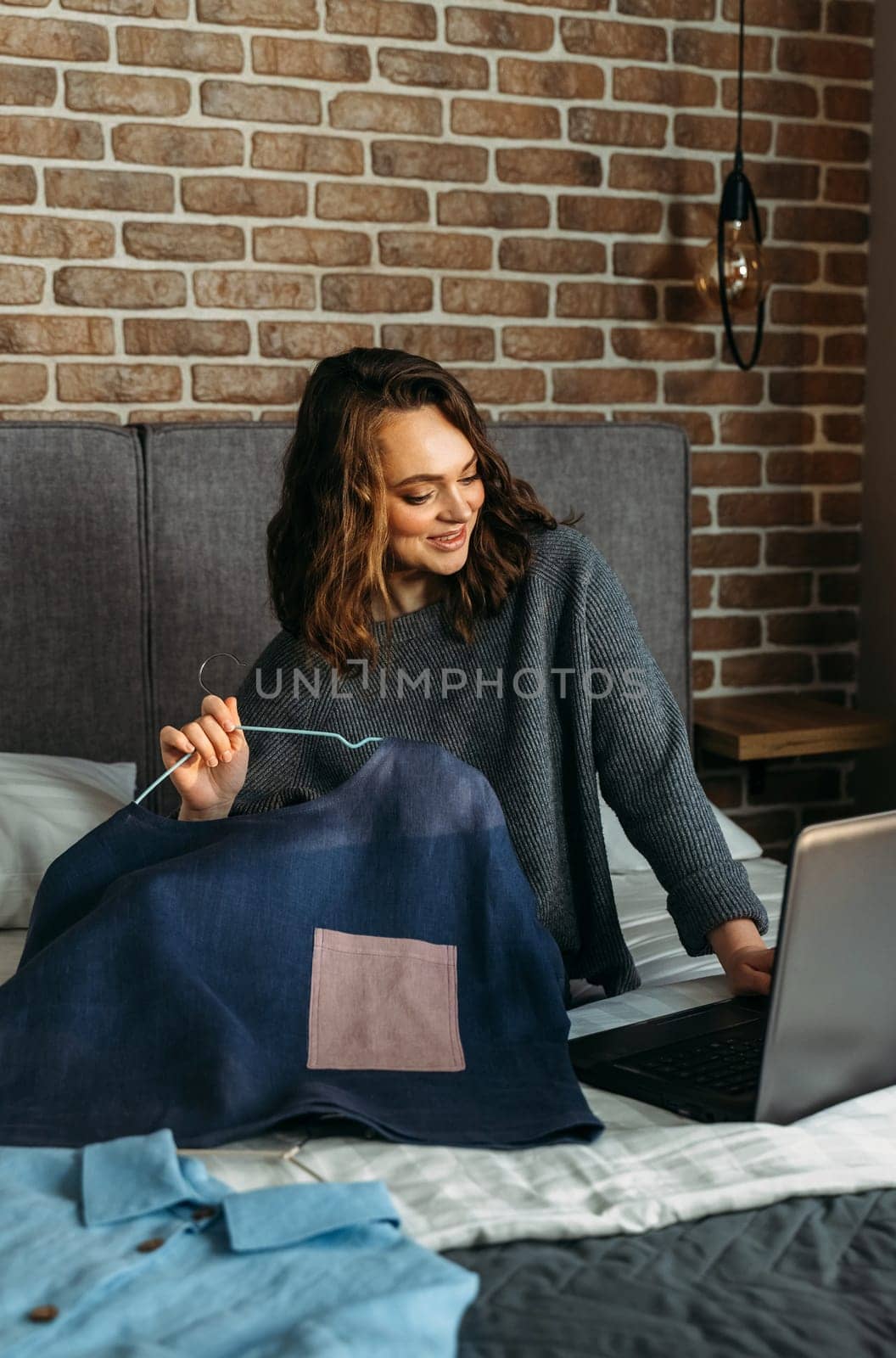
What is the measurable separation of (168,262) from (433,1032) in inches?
69.9

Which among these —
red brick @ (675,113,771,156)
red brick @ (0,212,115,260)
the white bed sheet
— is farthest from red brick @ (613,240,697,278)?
the white bed sheet

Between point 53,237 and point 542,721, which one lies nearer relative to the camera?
point 542,721

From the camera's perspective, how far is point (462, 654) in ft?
5.94

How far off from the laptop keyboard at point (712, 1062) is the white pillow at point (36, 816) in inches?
36.7

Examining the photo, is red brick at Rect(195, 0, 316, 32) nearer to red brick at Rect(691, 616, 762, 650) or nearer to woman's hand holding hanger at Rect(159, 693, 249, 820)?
red brick at Rect(691, 616, 762, 650)

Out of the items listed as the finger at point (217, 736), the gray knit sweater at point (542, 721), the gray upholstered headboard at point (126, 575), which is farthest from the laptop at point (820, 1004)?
the gray upholstered headboard at point (126, 575)

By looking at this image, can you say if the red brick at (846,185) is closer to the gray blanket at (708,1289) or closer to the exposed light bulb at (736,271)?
the exposed light bulb at (736,271)

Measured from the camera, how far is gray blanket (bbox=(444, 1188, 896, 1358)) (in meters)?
0.89

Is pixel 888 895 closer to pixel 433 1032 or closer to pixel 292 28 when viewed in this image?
pixel 433 1032

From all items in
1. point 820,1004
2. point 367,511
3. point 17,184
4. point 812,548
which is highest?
point 17,184

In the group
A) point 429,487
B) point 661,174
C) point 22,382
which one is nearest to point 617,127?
point 661,174

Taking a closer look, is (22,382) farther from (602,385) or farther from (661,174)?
(661,174)

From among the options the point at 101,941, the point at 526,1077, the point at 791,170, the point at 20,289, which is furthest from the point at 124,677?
the point at 791,170

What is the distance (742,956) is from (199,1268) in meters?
0.76
